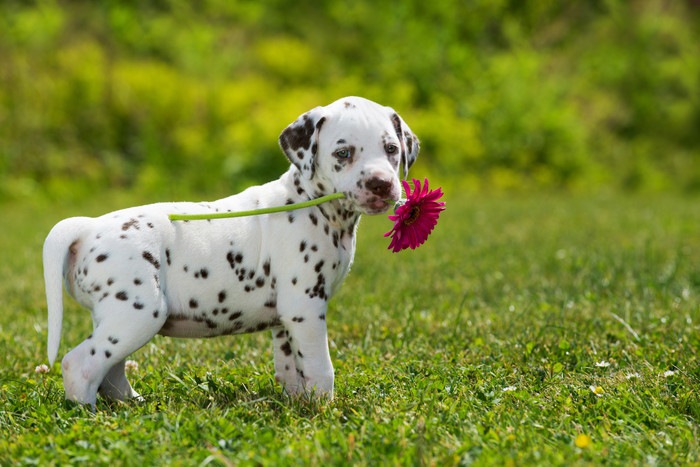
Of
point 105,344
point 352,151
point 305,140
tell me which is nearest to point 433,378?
point 352,151

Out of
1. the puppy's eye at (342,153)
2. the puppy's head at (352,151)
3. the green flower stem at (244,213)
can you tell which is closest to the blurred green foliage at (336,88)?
the green flower stem at (244,213)

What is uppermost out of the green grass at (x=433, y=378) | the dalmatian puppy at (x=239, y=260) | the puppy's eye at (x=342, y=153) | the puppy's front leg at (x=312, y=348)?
the puppy's eye at (x=342, y=153)

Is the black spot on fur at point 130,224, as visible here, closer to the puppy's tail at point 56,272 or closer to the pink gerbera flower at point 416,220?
the puppy's tail at point 56,272

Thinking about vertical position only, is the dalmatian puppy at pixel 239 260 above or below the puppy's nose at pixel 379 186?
below

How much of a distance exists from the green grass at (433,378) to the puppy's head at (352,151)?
3.04ft

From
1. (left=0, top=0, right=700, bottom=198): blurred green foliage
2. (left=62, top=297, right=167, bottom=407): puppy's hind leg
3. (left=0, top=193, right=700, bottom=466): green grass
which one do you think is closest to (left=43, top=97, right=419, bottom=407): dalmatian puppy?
(left=62, top=297, right=167, bottom=407): puppy's hind leg

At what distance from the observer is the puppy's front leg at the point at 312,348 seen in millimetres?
3701

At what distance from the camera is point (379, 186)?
350 cm

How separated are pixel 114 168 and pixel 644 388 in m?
11.3

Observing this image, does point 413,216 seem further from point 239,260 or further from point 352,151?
point 239,260

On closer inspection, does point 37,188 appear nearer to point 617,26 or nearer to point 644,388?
point 644,388

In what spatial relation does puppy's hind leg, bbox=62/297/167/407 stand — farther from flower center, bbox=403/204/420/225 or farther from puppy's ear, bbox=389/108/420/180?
puppy's ear, bbox=389/108/420/180

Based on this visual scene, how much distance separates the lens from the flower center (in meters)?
3.65

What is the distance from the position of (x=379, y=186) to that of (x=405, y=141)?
17.6 inches
